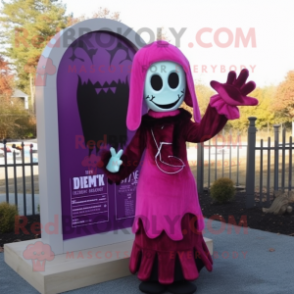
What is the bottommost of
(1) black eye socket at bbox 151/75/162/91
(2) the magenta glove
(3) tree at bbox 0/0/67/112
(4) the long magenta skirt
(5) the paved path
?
(5) the paved path

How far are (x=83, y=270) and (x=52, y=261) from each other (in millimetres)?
315

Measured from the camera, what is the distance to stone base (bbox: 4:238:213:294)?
322 centimetres

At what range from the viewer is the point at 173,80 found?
124 inches

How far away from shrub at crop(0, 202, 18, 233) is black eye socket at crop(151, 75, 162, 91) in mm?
3163

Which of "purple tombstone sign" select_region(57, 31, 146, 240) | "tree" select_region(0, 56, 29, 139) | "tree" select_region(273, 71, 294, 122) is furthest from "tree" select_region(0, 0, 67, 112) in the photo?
"purple tombstone sign" select_region(57, 31, 146, 240)

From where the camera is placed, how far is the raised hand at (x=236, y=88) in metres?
2.91

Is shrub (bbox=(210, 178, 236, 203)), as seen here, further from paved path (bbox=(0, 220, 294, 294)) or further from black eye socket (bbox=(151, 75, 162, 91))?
black eye socket (bbox=(151, 75, 162, 91))

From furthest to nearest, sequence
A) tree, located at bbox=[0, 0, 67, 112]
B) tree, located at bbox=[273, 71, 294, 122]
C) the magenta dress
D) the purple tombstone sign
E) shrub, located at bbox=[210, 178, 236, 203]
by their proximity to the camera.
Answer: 1. tree, located at bbox=[273, 71, 294, 122]
2. tree, located at bbox=[0, 0, 67, 112]
3. shrub, located at bbox=[210, 178, 236, 203]
4. the purple tombstone sign
5. the magenta dress

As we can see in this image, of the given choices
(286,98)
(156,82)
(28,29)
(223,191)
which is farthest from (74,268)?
(286,98)

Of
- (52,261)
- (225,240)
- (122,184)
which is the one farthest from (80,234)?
(225,240)

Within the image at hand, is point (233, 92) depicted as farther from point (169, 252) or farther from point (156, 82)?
point (169, 252)

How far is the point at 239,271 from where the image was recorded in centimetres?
373

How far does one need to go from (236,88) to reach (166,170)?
2.76 feet

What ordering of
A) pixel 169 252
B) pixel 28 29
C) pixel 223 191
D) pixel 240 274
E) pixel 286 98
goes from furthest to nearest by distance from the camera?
pixel 286 98 < pixel 28 29 < pixel 223 191 < pixel 240 274 < pixel 169 252
